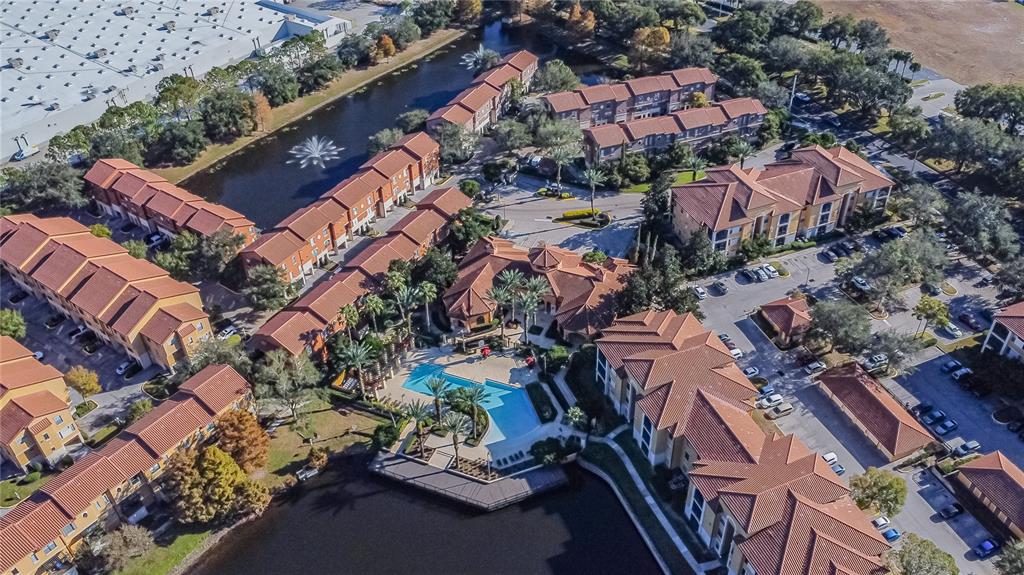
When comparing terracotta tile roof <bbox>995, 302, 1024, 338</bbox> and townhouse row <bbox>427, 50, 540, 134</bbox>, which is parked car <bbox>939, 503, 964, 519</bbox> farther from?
townhouse row <bbox>427, 50, 540, 134</bbox>

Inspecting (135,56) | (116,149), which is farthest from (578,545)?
(135,56)

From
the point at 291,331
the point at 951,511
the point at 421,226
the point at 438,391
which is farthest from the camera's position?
the point at 421,226

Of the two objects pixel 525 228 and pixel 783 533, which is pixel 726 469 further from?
pixel 525 228

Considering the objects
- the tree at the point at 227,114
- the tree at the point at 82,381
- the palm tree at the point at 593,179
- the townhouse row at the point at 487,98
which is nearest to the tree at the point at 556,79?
the townhouse row at the point at 487,98

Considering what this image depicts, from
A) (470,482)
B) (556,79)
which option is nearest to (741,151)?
(556,79)

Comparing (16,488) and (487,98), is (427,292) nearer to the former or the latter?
(16,488)

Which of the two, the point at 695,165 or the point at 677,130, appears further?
the point at 677,130
